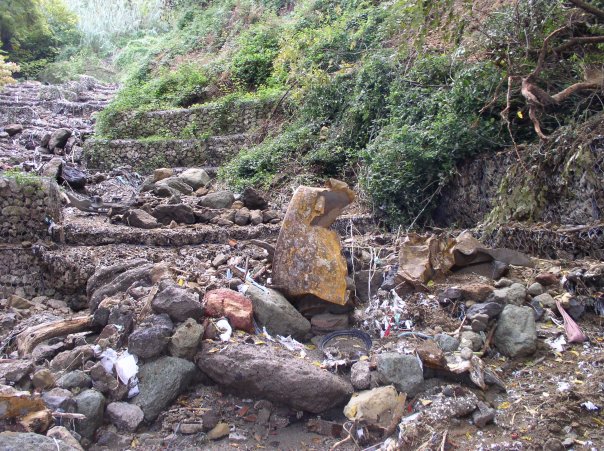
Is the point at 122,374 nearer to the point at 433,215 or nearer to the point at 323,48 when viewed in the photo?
the point at 433,215

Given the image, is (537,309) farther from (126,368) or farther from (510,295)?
(126,368)

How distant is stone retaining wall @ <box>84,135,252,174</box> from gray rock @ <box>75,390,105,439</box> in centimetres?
1002

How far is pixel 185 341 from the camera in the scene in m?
3.68

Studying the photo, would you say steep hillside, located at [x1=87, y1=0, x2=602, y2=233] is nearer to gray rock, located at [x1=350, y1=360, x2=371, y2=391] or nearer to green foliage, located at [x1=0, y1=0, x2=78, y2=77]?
gray rock, located at [x1=350, y1=360, x2=371, y2=391]

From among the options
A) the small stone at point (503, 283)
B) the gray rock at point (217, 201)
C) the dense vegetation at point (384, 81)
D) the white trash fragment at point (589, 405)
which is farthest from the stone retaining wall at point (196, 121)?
the white trash fragment at point (589, 405)

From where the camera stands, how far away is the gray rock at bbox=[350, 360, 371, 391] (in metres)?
3.54

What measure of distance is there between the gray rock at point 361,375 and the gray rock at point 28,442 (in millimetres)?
1666

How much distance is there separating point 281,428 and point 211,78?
506 inches

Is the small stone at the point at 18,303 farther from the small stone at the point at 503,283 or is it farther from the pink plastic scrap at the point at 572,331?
the pink plastic scrap at the point at 572,331

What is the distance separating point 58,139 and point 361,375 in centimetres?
1184

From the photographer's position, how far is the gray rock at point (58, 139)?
13.1m

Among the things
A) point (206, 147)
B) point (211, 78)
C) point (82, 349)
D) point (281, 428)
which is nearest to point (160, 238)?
point (82, 349)

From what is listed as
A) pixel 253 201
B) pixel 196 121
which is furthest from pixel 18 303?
pixel 196 121

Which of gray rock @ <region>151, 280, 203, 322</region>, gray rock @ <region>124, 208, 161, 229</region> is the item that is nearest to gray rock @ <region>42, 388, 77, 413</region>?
gray rock @ <region>151, 280, 203, 322</region>
